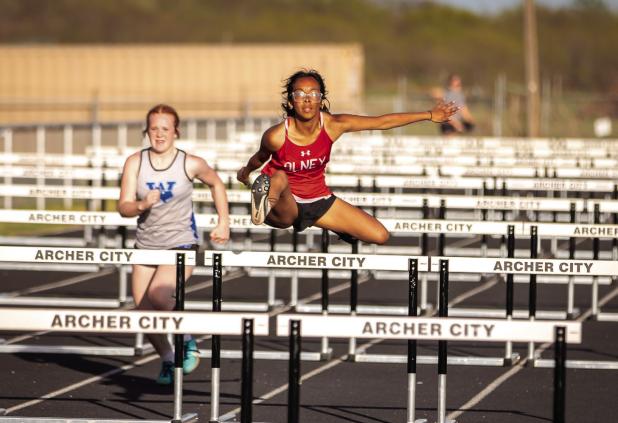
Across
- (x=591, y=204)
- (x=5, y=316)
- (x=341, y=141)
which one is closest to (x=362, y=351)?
(x=591, y=204)

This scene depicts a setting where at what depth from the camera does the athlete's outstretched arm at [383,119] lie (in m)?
9.98

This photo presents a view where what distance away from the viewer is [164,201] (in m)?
10.0

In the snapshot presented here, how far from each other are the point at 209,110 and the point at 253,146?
26.9 metres

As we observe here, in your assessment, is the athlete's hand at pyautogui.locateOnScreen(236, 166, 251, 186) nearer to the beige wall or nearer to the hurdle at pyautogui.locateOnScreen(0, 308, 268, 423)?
the hurdle at pyautogui.locateOnScreen(0, 308, 268, 423)

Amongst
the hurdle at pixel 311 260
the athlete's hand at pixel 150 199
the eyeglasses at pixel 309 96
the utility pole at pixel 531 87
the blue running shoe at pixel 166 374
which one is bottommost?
the blue running shoe at pixel 166 374

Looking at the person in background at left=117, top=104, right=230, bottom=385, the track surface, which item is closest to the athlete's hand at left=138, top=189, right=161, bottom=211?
the person in background at left=117, top=104, right=230, bottom=385

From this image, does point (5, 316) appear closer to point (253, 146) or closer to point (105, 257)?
point (105, 257)

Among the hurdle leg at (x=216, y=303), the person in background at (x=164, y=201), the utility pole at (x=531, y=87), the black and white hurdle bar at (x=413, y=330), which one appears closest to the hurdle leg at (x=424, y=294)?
the person in background at (x=164, y=201)

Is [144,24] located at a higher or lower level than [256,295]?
higher

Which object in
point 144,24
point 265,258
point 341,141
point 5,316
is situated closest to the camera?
point 5,316

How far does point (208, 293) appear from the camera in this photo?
1545 centimetres

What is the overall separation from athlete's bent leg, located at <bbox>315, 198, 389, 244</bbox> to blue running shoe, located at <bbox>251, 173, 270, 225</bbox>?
0.93 meters

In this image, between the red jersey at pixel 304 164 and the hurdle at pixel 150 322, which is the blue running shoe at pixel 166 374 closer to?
the red jersey at pixel 304 164

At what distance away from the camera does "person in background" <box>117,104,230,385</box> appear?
983 cm
